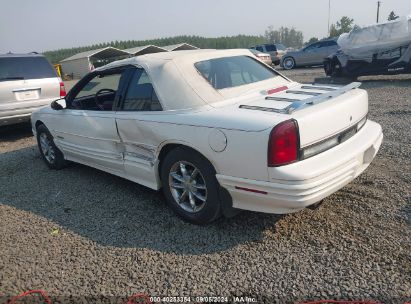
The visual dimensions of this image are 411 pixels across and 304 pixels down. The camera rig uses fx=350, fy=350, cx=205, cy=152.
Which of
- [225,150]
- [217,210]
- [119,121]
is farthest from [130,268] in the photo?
[119,121]

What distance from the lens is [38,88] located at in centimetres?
736

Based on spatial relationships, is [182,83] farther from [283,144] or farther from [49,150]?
[49,150]

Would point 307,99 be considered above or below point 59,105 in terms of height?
above

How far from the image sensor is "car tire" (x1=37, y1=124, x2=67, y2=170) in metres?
5.21

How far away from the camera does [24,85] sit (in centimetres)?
718

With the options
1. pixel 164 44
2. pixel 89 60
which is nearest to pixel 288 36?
pixel 164 44

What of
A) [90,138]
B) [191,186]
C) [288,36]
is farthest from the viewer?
[288,36]

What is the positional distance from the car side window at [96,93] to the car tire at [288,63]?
1810cm

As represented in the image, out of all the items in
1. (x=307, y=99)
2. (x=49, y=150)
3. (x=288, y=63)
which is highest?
(x=307, y=99)

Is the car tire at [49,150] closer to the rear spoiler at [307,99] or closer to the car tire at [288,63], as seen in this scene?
the rear spoiler at [307,99]

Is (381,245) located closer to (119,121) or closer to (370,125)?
(370,125)

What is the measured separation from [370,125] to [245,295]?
2.22 meters

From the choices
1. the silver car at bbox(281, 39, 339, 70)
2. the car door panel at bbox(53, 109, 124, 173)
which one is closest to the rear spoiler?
the car door panel at bbox(53, 109, 124, 173)

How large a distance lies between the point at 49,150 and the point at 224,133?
365 cm
